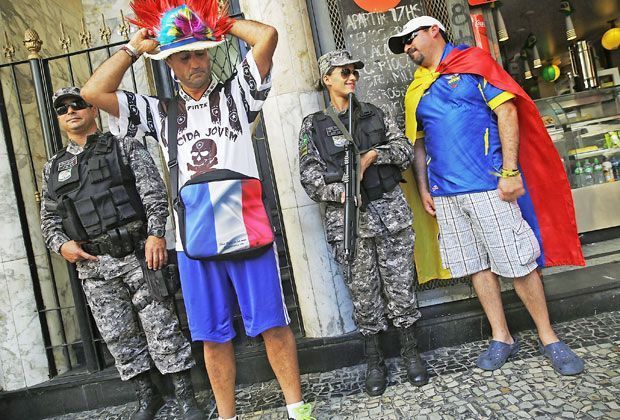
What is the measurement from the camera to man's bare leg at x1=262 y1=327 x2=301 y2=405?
92.0 inches

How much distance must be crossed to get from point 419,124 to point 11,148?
3117mm

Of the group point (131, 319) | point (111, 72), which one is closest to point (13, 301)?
point (131, 319)

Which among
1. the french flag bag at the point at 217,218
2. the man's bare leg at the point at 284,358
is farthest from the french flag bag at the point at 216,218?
the man's bare leg at the point at 284,358

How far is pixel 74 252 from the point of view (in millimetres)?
2814

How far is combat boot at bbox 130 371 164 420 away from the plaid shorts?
7.14ft

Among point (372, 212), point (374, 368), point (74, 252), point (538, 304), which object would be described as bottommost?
point (374, 368)

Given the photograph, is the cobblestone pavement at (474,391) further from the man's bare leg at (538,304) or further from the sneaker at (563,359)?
the man's bare leg at (538,304)

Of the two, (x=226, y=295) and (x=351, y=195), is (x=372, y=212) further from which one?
(x=226, y=295)

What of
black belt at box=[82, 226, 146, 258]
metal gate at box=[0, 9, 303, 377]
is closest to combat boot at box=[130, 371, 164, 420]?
metal gate at box=[0, 9, 303, 377]

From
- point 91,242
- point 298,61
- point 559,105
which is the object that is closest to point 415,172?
point 298,61

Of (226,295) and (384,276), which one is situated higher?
(226,295)

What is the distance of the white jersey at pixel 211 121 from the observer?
2.20 m

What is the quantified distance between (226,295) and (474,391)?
5.03 feet

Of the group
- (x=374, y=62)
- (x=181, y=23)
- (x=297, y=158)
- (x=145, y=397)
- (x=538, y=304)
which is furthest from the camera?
(x=374, y=62)
